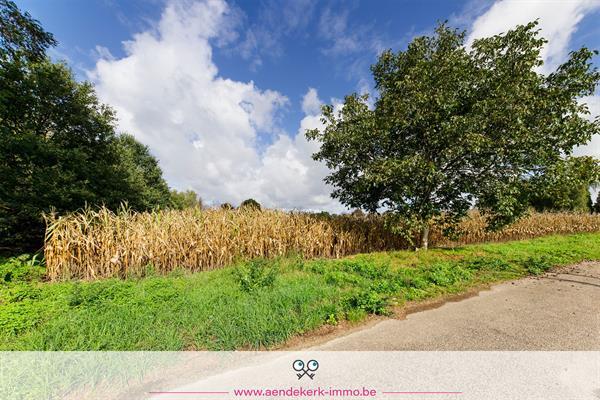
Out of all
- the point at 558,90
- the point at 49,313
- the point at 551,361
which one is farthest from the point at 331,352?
the point at 558,90

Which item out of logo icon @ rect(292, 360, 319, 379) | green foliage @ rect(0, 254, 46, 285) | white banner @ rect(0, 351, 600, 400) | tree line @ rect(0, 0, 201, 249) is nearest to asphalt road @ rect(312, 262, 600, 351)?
white banner @ rect(0, 351, 600, 400)

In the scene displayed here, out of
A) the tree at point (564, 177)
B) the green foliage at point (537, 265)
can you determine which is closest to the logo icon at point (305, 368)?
the green foliage at point (537, 265)

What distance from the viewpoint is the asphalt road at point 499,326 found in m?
3.05

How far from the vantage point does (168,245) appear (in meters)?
6.70

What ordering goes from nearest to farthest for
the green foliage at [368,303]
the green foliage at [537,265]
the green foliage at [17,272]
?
the green foliage at [368,303]
the green foliage at [17,272]
the green foliage at [537,265]

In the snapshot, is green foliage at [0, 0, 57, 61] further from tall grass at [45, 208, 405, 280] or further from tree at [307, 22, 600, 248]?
tree at [307, 22, 600, 248]

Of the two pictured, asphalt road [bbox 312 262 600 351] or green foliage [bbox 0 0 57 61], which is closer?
asphalt road [bbox 312 262 600 351]

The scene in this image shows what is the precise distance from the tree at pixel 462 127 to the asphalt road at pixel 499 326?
3.49 metres

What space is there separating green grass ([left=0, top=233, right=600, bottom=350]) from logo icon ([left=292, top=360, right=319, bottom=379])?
19.7 inches

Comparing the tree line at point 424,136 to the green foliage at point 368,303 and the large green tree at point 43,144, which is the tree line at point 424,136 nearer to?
the large green tree at point 43,144

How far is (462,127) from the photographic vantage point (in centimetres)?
702

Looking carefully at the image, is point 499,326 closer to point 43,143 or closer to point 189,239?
point 189,239

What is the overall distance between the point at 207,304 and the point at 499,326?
4603mm

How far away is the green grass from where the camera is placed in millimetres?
3037
